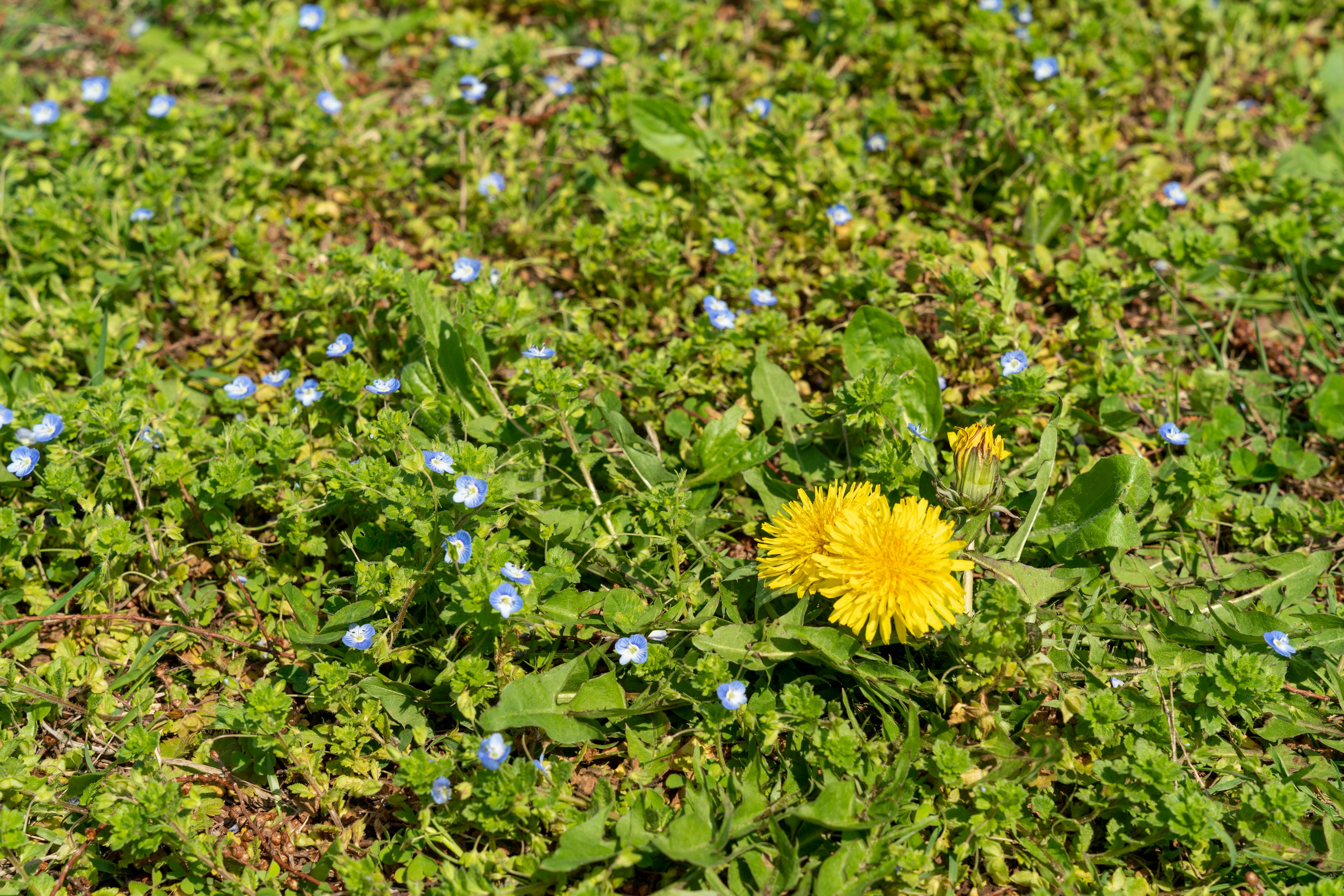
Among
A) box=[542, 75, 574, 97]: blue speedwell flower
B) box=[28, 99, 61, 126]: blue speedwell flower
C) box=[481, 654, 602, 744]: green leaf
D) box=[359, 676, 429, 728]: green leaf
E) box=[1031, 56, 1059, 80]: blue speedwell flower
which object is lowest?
box=[359, 676, 429, 728]: green leaf

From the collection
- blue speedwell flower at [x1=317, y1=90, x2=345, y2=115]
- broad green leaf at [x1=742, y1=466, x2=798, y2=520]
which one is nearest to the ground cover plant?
broad green leaf at [x1=742, y1=466, x2=798, y2=520]

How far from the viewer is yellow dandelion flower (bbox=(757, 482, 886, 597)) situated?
9.53ft

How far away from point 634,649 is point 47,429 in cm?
221

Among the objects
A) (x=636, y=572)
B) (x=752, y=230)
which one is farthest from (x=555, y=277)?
(x=636, y=572)

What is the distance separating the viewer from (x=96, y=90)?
5.04 metres

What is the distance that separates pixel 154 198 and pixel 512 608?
9.38ft

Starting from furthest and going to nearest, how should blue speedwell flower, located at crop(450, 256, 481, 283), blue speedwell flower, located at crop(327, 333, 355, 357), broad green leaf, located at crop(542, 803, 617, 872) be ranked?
blue speedwell flower, located at crop(450, 256, 481, 283)
blue speedwell flower, located at crop(327, 333, 355, 357)
broad green leaf, located at crop(542, 803, 617, 872)

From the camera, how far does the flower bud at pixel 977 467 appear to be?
291 centimetres

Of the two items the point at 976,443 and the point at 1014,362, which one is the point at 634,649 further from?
the point at 1014,362

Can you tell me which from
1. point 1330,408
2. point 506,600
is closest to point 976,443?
point 506,600

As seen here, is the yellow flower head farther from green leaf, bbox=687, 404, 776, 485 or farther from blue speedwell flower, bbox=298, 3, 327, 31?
blue speedwell flower, bbox=298, 3, 327, 31

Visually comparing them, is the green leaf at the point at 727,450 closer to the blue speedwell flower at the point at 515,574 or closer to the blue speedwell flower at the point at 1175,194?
the blue speedwell flower at the point at 515,574

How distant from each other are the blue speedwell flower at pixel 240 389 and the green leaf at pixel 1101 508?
2.85 m

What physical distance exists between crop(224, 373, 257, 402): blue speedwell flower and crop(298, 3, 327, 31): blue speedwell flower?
2341 mm
